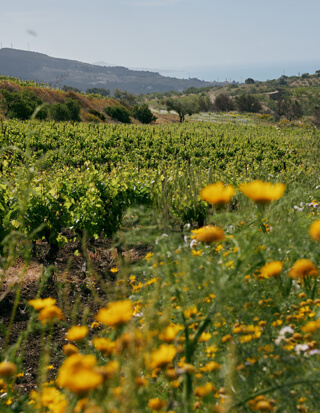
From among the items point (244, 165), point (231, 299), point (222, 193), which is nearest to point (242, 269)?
point (231, 299)

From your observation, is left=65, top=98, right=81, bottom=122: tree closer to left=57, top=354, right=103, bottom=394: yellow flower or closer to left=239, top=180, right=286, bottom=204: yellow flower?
left=239, top=180, right=286, bottom=204: yellow flower

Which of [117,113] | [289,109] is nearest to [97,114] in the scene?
[117,113]

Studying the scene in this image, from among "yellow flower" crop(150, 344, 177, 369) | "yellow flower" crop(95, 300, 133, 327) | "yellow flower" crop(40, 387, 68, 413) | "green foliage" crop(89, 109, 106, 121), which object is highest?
"green foliage" crop(89, 109, 106, 121)

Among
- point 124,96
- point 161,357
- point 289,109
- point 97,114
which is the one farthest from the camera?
point 124,96

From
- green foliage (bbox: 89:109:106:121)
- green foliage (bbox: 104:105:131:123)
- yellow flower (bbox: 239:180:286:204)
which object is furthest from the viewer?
green foliage (bbox: 104:105:131:123)

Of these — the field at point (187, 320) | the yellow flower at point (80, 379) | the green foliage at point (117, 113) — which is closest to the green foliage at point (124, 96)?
A: the green foliage at point (117, 113)

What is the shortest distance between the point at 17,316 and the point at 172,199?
10.00ft

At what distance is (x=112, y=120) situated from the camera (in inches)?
1916

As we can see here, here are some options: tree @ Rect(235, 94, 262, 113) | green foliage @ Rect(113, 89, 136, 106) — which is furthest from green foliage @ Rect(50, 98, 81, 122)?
tree @ Rect(235, 94, 262, 113)

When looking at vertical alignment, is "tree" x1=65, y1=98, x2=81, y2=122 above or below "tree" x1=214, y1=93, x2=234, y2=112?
below

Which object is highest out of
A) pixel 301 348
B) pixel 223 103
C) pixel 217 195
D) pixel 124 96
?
pixel 124 96

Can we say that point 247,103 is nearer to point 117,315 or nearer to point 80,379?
point 117,315

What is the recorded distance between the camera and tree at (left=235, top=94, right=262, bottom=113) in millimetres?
73625

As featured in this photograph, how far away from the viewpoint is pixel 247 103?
73.9 m
